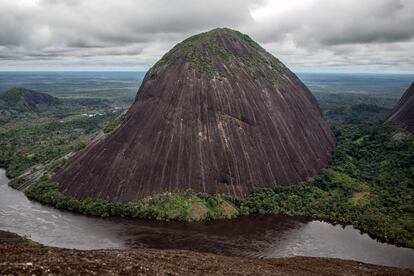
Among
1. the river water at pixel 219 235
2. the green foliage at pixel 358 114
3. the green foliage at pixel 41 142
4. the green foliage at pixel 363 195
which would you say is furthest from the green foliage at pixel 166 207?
the green foliage at pixel 358 114

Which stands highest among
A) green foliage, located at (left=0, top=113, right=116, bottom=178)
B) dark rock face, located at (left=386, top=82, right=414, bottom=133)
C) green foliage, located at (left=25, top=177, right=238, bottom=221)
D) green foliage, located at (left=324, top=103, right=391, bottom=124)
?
dark rock face, located at (left=386, top=82, right=414, bottom=133)

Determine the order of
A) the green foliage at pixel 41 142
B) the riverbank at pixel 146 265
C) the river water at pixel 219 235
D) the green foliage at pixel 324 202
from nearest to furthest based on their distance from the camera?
the riverbank at pixel 146 265, the river water at pixel 219 235, the green foliage at pixel 324 202, the green foliage at pixel 41 142

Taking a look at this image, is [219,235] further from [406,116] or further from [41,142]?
[41,142]

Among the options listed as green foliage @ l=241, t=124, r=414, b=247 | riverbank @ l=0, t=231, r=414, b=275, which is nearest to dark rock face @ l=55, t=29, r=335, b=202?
green foliage @ l=241, t=124, r=414, b=247

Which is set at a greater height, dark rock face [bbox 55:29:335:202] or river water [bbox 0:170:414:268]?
dark rock face [bbox 55:29:335:202]

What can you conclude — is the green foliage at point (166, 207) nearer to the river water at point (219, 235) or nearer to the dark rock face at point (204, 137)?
the river water at point (219, 235)

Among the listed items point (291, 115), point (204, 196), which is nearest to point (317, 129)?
point (291, 115)

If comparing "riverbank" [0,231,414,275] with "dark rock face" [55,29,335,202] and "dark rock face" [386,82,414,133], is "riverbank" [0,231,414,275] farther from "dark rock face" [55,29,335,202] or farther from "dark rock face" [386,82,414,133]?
"dark rock face" [386,82,414,133]
